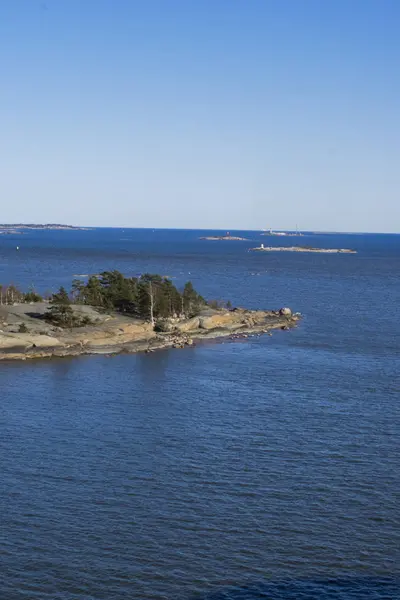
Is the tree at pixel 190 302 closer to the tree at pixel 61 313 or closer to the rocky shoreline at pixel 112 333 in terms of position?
the rocky shoreline at pixel 112 333

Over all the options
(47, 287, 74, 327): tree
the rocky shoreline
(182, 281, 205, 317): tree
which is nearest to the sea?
the rocky shoreline

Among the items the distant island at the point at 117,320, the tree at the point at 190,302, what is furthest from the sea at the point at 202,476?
the tree at the point at 190,302

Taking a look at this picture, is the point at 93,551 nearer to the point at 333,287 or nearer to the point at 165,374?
the point at 165,374

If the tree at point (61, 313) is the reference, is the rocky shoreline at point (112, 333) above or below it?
below

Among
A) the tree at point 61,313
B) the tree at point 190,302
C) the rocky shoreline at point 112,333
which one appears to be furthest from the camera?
the tree at point 190,302

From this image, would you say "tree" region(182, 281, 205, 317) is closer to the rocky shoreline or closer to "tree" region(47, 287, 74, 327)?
the rocky shoreline

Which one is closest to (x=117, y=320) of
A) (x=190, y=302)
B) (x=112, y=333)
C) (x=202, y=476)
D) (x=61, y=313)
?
(x=112, y=333)

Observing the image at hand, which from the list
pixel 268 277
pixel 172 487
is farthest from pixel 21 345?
pixel 268 277
